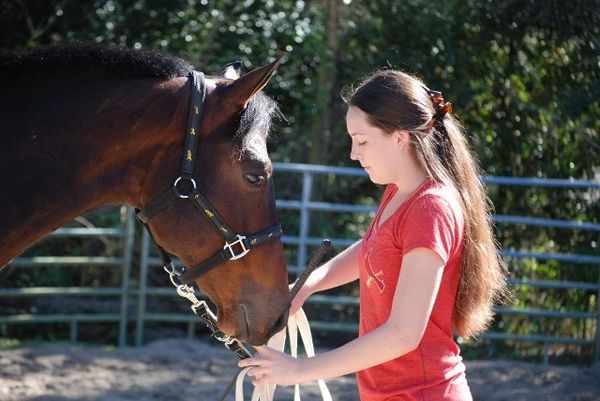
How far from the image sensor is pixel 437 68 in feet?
23.2

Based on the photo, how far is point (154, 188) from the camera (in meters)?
2.48

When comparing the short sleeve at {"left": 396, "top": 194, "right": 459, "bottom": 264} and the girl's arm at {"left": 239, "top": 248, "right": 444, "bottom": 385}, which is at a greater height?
the short sleeve at {"left": 396, "top": 194, "right": 459, "bottom": 264}

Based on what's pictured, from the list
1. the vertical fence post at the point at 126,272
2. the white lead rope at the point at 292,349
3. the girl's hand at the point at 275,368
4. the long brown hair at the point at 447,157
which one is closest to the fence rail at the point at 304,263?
the vertical fence post at the point at 126,272

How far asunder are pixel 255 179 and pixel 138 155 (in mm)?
336

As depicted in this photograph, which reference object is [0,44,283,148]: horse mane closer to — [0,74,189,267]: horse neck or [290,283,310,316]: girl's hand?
[0,74,189,267]: horse neck

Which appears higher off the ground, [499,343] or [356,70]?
[356,70]

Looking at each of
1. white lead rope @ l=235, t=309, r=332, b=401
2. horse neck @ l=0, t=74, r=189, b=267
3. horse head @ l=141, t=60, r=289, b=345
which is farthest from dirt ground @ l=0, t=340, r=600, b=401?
horse neck @ l=0, t=74, r=189, b=267

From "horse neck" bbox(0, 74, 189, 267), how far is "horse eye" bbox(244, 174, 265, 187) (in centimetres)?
21

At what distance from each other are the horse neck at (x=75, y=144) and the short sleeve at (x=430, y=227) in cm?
71

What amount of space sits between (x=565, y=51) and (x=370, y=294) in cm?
503

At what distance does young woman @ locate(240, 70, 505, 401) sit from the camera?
2049 millimetres

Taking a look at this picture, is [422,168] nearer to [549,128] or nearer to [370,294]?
[370,294]

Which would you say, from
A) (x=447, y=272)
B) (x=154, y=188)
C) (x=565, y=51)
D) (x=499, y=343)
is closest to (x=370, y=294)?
(x=447, y=272)

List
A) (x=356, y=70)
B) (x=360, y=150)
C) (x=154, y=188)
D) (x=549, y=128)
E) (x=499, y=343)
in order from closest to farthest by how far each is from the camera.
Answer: (x=360, y=150) < (x=154, y=188) < (x=499, y=343) < (x=549, y=128) < (x=356, y=70)
